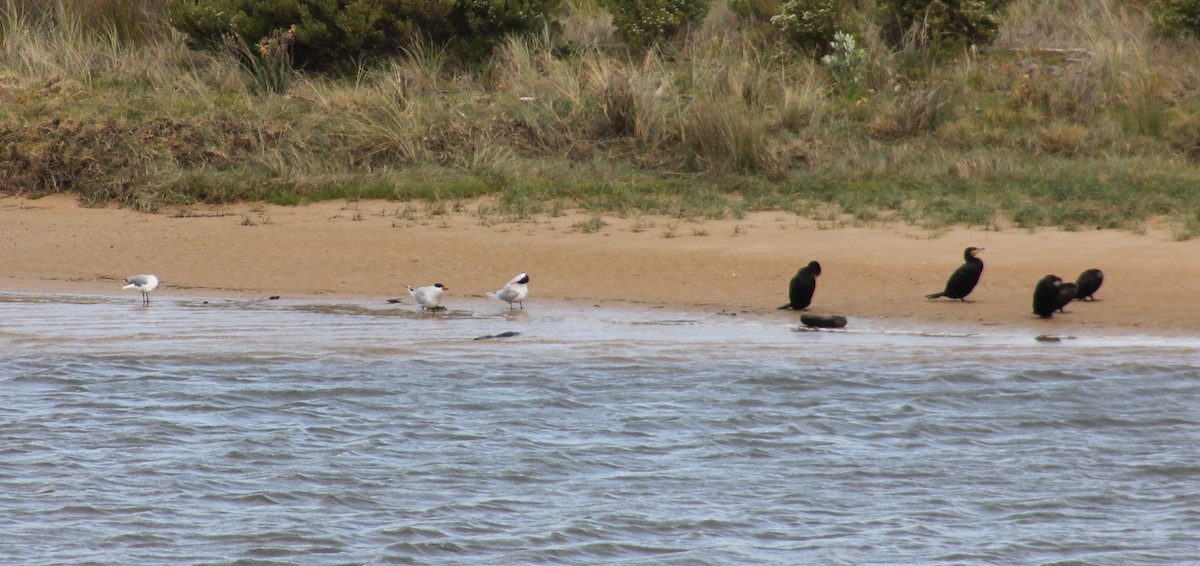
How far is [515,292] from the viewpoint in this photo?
10.4 meters

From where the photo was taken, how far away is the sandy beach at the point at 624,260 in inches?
408

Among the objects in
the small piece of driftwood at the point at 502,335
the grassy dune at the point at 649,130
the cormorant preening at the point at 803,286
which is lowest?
the small piece of driftwood at the point at 502,335

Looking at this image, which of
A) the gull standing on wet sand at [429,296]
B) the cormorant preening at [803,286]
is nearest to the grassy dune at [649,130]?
the cormorant preening at [803,286]

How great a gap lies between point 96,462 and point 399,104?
28.8 feet

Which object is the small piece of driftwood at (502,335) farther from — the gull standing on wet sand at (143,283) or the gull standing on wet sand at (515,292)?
the gull standing on wet sand at (143,283)

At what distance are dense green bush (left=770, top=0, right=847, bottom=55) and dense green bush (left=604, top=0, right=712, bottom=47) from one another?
1249 millimetres

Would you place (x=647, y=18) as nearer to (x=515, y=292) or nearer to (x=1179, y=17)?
(x=1179, y=17)

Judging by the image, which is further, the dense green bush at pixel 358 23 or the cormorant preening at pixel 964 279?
the dense green bush at pixel 358 23

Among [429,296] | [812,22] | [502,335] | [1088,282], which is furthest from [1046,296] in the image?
[812,22]

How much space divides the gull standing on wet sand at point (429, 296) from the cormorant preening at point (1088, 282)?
14.3ft

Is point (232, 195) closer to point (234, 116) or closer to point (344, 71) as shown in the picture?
point (234, 116)

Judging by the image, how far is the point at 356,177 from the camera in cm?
1439

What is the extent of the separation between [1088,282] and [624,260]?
11.6 ft

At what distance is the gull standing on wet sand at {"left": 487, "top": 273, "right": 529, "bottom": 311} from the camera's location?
10.4 metres
